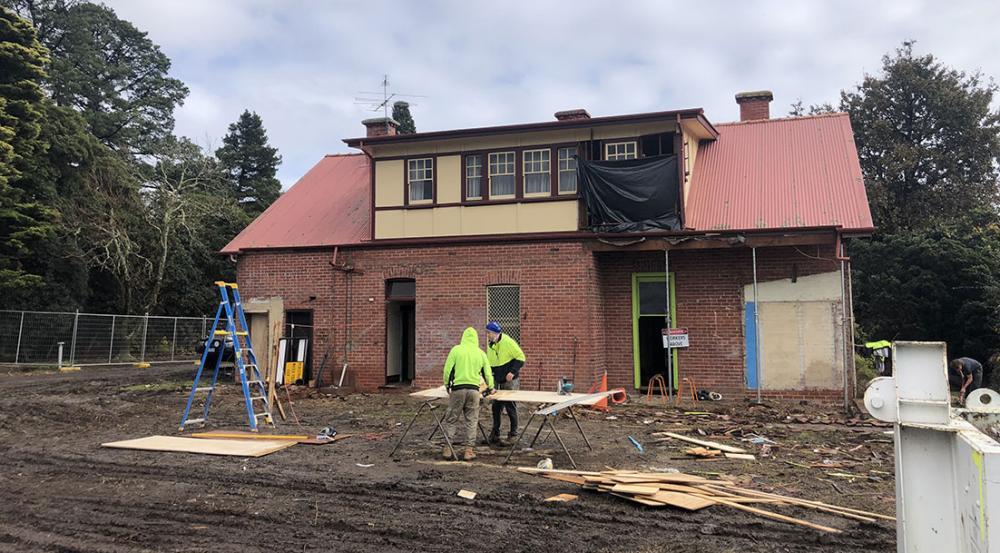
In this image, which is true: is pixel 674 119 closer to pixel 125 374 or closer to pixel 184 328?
pixel 125 374

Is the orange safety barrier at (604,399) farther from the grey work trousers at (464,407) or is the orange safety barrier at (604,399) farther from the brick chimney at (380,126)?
the brick chimney at (380,126)

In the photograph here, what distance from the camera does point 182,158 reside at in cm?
3441

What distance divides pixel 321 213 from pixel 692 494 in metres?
15.6

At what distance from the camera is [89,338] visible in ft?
80.7

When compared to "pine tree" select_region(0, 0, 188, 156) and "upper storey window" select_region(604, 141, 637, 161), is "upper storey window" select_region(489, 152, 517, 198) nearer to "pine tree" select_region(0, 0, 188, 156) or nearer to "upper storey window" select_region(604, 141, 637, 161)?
"upper storey window" select_region(604, 141, 637, 161)

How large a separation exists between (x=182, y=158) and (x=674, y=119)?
2748 cm

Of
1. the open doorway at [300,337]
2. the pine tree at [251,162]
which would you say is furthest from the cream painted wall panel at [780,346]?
the pine tree at [251,162]

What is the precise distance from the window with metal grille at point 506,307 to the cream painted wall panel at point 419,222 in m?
2.22

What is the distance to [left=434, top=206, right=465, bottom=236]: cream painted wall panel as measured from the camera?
17.1 m

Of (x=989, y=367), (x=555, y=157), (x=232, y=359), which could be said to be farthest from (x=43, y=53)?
(x=989, y=367)

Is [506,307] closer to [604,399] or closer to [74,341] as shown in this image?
[604,399]

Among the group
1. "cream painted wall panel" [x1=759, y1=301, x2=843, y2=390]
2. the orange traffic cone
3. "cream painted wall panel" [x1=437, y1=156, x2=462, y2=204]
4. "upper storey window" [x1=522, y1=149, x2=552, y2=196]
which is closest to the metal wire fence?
"cream painted wall panel" [x1=437, y1=156, x2=462, y2=204]

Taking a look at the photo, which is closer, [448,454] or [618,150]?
[448,454]

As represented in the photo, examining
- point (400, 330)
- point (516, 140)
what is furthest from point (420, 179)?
point (400, 330)
